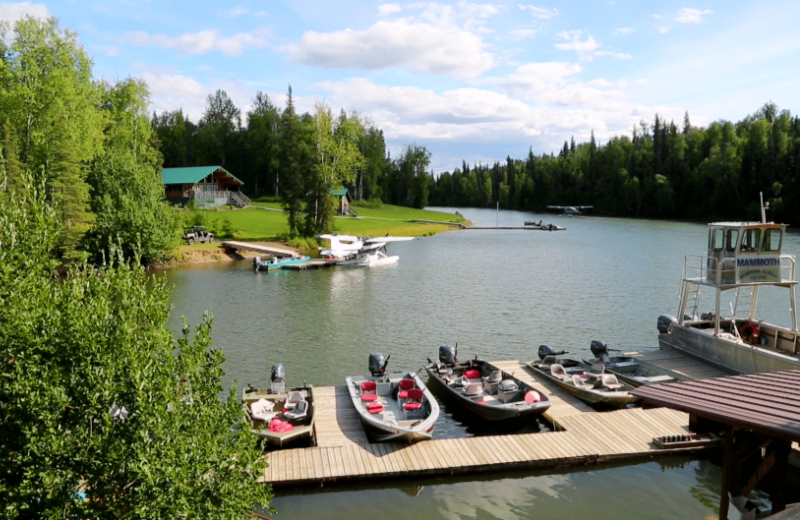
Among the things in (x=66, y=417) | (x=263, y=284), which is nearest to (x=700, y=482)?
(x=66, y=417)

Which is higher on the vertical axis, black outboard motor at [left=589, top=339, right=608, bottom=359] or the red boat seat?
black outboard motor at [left=589, top=339, right=608, bottom=359]

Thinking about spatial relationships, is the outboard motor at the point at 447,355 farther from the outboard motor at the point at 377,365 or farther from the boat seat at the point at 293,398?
the boat seat at the point at 293,398

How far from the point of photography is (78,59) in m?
50.8

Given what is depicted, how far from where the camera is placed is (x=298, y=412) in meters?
18.7

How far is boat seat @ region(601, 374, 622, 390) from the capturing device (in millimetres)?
21300

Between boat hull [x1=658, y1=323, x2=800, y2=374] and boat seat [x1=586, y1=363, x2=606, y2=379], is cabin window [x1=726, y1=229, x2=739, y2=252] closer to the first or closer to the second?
boat hull [x1=658, y1=323, x2=800, y2=374]

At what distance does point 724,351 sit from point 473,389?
33.1 feet

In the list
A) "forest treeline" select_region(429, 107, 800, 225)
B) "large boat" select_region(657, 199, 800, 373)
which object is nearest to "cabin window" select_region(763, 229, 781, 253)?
"large boat" select_region(657, 199, 800, 373)

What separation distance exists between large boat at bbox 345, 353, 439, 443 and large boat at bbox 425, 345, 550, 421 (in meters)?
1.55

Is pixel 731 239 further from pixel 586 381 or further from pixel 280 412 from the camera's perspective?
pixel 280 412

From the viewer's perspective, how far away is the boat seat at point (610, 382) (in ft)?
69.9

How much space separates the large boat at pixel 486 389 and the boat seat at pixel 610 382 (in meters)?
3.17

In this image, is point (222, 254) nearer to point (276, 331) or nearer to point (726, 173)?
point (276, 331)

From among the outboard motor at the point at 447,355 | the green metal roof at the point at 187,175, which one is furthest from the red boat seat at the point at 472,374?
the green metal roof at the point at 187,175
